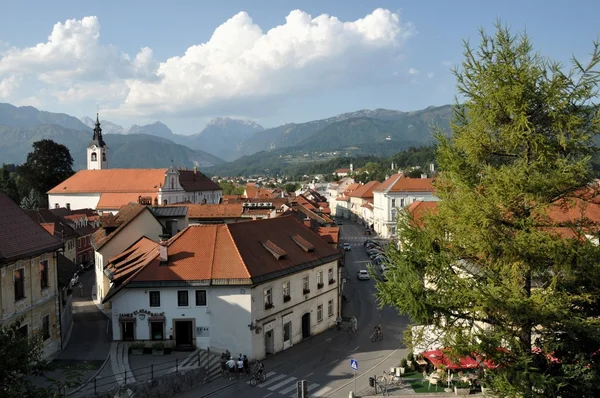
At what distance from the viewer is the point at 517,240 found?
44.7 ft

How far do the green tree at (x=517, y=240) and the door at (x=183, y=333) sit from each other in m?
17.5

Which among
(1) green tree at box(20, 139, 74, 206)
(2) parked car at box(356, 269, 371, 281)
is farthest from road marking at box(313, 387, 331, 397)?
(1) green tree at box(20, 139, 74, 206)

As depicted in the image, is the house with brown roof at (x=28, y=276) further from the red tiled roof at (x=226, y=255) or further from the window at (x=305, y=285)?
the window at (x=305, y=285)

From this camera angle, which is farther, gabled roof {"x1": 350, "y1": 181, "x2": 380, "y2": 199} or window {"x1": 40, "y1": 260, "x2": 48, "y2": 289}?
gabled roof {"x1": 350, "y1": 181, "x2": 380, "y2": 199}

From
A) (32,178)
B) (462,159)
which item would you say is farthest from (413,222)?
(32,178)

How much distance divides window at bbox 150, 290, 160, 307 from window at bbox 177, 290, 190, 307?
1183mm

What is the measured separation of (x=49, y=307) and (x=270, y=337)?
41.7 ft

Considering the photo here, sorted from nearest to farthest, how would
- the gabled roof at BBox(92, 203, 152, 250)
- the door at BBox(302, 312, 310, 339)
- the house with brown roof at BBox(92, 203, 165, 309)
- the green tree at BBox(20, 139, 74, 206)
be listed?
the door at BBox(302, 312, 310, 339) < the house with brown roof at BBox(92, 203, 165, 309) < the gabled roof at BBox(92, 203, 152, 250) < the green tree at BBox(20, 139, 74, 206)

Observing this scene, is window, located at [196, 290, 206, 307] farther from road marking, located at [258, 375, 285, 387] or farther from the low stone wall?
road marking, located at [258, 375, 285, 387]

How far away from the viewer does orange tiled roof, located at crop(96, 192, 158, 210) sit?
9606 cm

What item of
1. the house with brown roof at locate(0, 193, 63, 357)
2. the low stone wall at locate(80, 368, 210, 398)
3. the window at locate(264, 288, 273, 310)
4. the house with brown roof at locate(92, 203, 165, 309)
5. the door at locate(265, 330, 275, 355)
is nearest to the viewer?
the low stone wall at locate(80, 368, 210, 398)

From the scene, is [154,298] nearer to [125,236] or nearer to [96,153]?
[125,236]

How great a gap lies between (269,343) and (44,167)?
93.1 m

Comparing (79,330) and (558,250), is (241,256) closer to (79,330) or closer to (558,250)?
(79,330)
